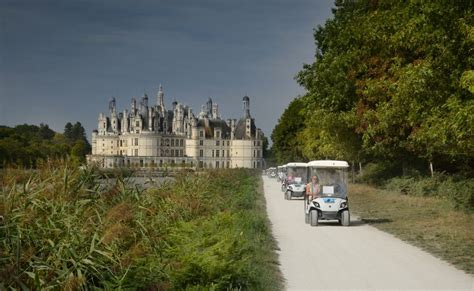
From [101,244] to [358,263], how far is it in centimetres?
600

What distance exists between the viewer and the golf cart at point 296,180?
34.1 meters

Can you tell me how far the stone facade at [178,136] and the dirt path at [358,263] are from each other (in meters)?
126

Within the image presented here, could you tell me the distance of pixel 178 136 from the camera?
147000 millimetres

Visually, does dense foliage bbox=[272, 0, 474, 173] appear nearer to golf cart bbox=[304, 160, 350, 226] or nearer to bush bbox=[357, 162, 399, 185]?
bush bbox=[357, 162, 399, 185]

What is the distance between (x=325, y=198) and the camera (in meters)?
18.8

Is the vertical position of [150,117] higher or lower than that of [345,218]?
higher

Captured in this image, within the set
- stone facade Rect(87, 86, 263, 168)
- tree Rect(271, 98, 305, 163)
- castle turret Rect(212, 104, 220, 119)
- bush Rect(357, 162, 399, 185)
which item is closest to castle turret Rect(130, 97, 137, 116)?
stone facade Rect(87, 86, 263, 168)

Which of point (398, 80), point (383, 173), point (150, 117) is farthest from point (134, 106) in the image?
point (398, 80)

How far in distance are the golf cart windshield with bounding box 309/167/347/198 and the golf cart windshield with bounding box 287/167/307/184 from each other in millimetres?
15834

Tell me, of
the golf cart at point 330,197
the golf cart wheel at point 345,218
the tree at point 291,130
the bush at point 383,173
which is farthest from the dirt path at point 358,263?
the tree at point 291,130

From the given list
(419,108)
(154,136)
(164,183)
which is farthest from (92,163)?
(154,136)

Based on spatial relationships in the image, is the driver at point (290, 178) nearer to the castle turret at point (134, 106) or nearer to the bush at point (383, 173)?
the bush at point (383, 173)

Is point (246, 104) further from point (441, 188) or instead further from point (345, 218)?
point (345, 218)

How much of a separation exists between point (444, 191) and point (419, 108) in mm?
7340
